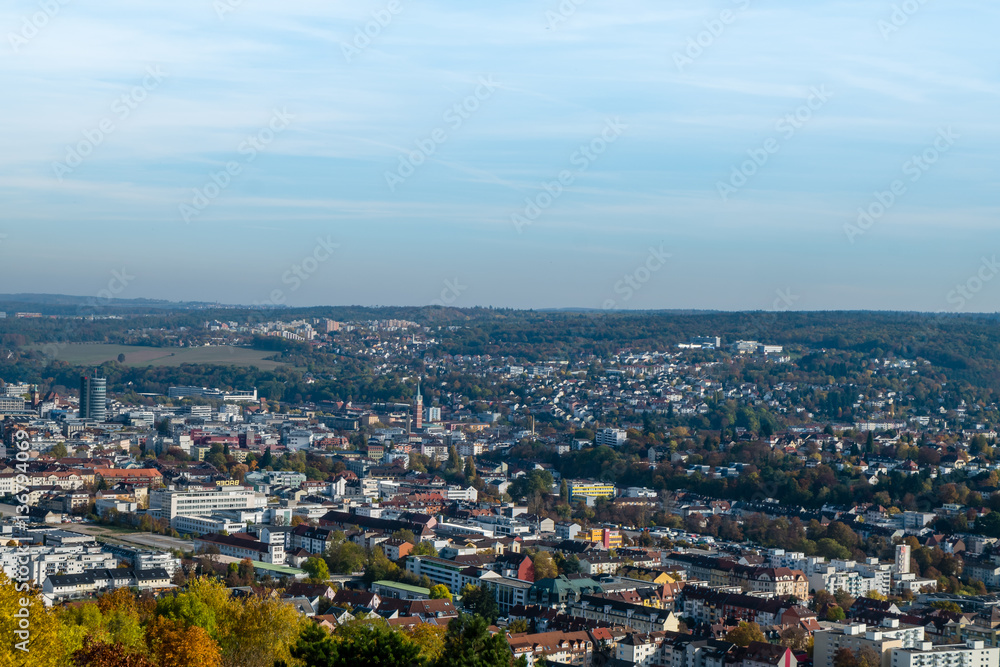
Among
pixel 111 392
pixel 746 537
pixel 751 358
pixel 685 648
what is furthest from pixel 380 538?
pixel 751 358

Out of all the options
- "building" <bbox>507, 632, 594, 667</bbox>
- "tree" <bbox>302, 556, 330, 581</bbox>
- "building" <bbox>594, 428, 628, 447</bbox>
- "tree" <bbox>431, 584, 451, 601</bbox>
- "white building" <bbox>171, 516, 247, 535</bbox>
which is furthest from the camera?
"building" <bbox>594, 428, 628, 447</bbox>

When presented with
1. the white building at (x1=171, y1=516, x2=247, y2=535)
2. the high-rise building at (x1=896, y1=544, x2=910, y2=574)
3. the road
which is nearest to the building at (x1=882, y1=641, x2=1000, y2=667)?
the high-rise building at (x1=896, y1=544, x2=910, y2=574)

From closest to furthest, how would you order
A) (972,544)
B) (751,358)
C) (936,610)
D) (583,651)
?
(583,651) → (936,610) → (972,544) → (751,358)

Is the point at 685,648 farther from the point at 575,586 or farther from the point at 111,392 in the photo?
the point at 111,392

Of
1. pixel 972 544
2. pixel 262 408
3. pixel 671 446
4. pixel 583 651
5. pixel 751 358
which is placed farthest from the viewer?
pixel 751 358

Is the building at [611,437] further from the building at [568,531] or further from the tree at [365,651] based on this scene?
the tree at [365,651]

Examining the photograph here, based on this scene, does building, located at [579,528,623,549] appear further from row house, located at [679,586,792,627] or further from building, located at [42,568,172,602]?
building, located at [42,568,172,602]

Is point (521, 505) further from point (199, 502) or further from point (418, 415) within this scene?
point (418, 415)
